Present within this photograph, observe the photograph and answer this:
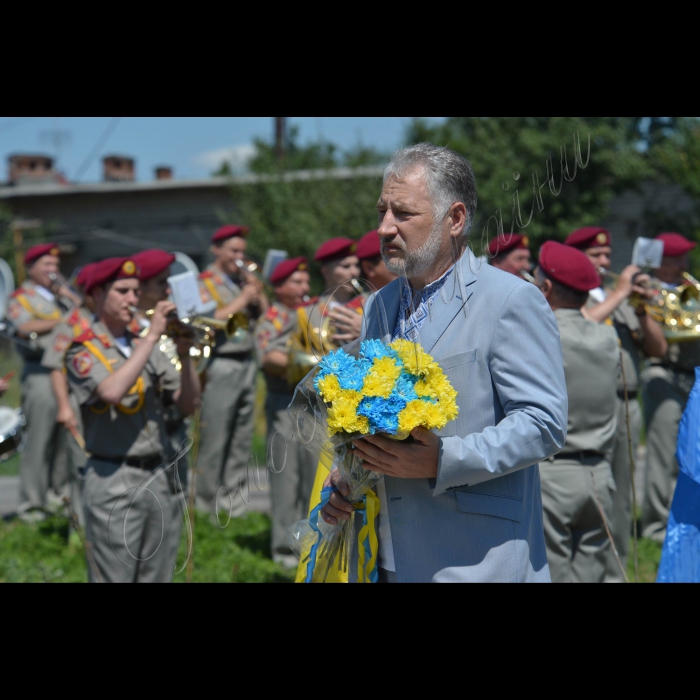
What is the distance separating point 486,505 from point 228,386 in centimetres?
571

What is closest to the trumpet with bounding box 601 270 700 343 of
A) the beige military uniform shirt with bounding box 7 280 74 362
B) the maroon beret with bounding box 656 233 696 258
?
the maroon beret with bounding box 656 233 696 258

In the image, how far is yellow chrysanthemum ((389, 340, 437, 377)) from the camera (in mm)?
2496

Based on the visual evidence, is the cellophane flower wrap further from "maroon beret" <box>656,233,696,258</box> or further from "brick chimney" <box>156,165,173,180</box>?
"brick chimney" <box>156,165,173,180</box>

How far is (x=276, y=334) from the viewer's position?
22.8 feet

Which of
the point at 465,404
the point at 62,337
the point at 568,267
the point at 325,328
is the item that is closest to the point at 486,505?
the point at 465,404

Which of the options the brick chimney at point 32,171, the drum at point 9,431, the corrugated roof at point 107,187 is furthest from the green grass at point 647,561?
the brick chimney at point 32,171

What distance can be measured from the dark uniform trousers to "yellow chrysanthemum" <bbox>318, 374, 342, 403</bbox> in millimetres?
5555

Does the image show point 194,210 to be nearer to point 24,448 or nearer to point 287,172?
point 287,172

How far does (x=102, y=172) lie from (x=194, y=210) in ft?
13.9

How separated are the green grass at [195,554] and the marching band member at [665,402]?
286cm

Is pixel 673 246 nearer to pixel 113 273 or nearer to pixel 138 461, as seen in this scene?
→ pixel 113 273

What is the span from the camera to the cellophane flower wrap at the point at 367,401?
8.01 ft

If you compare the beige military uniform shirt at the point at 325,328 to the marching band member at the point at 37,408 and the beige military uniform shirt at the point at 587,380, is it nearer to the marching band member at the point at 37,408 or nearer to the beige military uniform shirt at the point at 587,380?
the beige military uniform shirt at the point at 587,380

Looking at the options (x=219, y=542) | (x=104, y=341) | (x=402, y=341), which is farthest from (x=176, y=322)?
(x=219, y=542)
